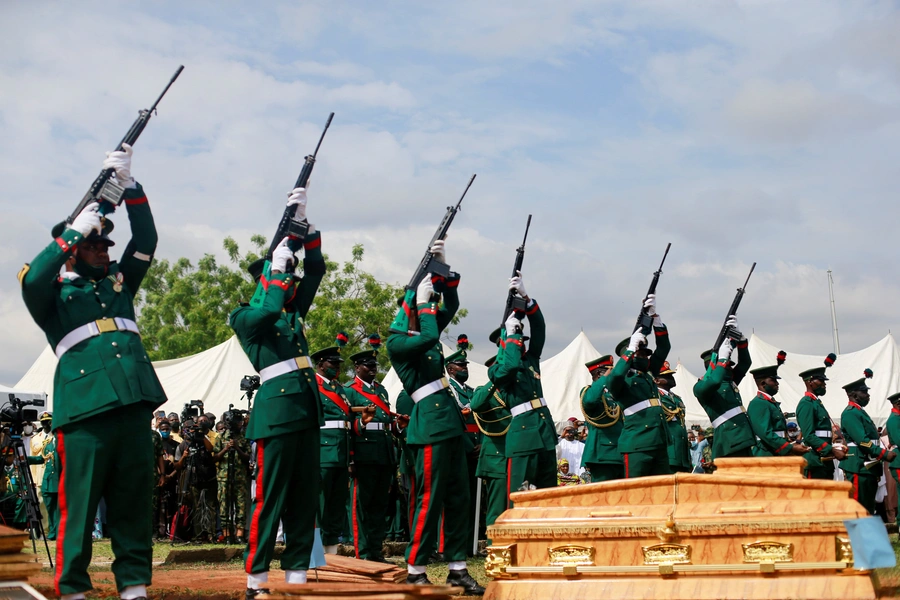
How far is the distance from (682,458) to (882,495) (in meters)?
6.57

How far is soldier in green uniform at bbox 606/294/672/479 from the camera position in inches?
400

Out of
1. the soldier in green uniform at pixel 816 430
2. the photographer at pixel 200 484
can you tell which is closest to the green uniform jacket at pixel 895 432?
the soldier in green uniform at pixel 816 430

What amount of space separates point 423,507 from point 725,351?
582 centimetres

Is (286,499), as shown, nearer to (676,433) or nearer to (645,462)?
(645,462)

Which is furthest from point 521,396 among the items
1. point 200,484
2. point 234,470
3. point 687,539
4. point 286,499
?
point 200,484

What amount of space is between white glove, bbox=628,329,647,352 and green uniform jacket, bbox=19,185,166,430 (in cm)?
573

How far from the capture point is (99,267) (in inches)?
222

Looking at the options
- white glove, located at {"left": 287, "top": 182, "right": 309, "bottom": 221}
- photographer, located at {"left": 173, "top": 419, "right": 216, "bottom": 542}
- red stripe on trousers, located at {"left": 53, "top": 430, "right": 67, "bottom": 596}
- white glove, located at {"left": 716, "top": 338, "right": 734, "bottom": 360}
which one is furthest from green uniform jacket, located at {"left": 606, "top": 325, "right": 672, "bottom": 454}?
photographer, located at {"left": 173, "top": 419, "right": 216, "bottom": 542}

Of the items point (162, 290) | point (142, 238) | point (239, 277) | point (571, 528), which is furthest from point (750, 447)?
point (162, 290)

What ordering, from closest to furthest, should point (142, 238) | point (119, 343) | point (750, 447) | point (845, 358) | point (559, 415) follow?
1. point (119, 343)
2. point (142, 238)
3. point (750, 447)
4. point (559, 415)
5. point (845, 358)

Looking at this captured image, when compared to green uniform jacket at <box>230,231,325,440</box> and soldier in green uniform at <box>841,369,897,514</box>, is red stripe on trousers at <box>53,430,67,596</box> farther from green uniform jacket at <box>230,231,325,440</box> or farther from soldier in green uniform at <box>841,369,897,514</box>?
soldier in green uniform at <box>841,369,897,514</box>

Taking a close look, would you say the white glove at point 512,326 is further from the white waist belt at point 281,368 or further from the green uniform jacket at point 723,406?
the green uniform jacket at point 723,406

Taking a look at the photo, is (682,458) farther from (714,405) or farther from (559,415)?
(559,415)

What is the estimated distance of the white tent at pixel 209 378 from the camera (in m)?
22.5
